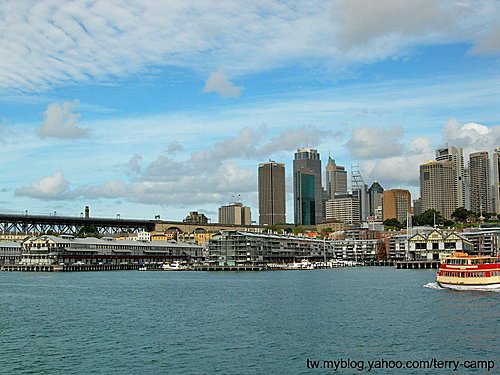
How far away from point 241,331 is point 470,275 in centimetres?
3682

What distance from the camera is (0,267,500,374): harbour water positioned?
3706 centimetres

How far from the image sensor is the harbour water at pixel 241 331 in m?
37.1

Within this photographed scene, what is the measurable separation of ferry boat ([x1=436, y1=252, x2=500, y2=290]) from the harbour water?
2.13m

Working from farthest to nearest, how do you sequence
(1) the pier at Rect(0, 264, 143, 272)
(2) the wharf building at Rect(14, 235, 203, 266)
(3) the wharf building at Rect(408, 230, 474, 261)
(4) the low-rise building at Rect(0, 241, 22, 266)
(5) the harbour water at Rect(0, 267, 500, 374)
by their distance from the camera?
(4) the low-rise building at Rect(0, 241, 22, 266) < (3) the wharf building at Rect(408, 230, 474, 261) < (2) the wharf building at Rect(14, 235, 203, 266) < (1) the pier at Rect(0, 264, 143, 272) < (5) the harbour water at Rect(0, 267, 500, 374)

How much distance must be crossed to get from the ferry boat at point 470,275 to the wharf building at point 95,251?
105m

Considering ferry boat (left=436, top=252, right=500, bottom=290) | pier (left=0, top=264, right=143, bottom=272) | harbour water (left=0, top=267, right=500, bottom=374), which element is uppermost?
ferry boat (left=436, top=252, right=500, bottom=290)

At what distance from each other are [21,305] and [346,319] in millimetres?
32425

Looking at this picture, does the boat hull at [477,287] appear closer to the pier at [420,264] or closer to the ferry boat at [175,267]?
the pier at [420,264]

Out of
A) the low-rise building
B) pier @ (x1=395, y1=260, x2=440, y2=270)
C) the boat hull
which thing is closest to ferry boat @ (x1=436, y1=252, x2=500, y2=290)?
the boat hull

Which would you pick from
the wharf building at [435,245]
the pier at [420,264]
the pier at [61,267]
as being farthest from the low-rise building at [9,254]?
the wharf building at [435,245]

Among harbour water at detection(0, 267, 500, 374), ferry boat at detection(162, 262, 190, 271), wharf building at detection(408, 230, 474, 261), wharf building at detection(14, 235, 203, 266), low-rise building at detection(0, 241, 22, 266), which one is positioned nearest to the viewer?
harbour water at detection(0, 267, 500, 374)

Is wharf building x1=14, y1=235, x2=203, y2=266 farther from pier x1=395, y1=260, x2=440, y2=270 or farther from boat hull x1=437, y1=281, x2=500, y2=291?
boat hull x1=437, y1=281, x2=500, y2=291

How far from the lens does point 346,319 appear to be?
52.8 meters

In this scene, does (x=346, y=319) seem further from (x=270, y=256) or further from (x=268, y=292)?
(x=270, y=256)
